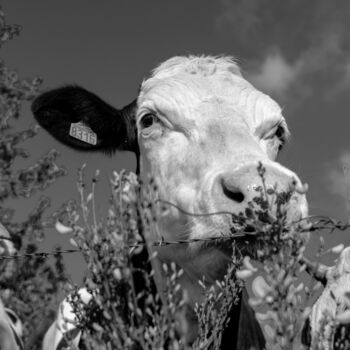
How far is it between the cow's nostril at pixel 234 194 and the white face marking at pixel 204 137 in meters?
0.02

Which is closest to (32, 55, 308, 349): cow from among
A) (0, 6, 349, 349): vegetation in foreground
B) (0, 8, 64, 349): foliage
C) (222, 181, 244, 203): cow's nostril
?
(222, 181, 244, 203): cow's nostril

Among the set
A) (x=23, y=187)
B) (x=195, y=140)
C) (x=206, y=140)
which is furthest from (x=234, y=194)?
(x=23, y=187)

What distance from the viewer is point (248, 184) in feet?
9.29

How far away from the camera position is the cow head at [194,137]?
10.2ft

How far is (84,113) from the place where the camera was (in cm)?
548

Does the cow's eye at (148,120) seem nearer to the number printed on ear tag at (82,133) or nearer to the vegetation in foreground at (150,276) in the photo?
the number printed on ear tag at (82,133)

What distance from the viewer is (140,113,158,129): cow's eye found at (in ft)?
15.4

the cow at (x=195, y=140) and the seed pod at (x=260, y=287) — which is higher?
the cow at (x=195, y=140)

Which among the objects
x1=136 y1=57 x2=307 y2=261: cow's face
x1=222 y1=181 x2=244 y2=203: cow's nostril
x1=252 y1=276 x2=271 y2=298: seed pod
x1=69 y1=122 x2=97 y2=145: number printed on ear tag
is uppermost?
x1=69 y1=122 x2=97 y2=145: number printed on ear tag

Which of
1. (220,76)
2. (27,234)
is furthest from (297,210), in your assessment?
(27,234)

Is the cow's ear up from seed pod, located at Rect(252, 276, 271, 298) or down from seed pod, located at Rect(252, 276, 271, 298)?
up

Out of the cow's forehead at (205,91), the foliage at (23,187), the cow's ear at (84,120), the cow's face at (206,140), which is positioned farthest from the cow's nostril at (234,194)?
the foliage at (23,187)

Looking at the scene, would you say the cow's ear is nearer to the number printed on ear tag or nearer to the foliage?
the number printed on ear tag

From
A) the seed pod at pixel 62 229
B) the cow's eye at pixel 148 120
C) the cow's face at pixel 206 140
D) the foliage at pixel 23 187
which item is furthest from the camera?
the foliage at pixel 23 187
